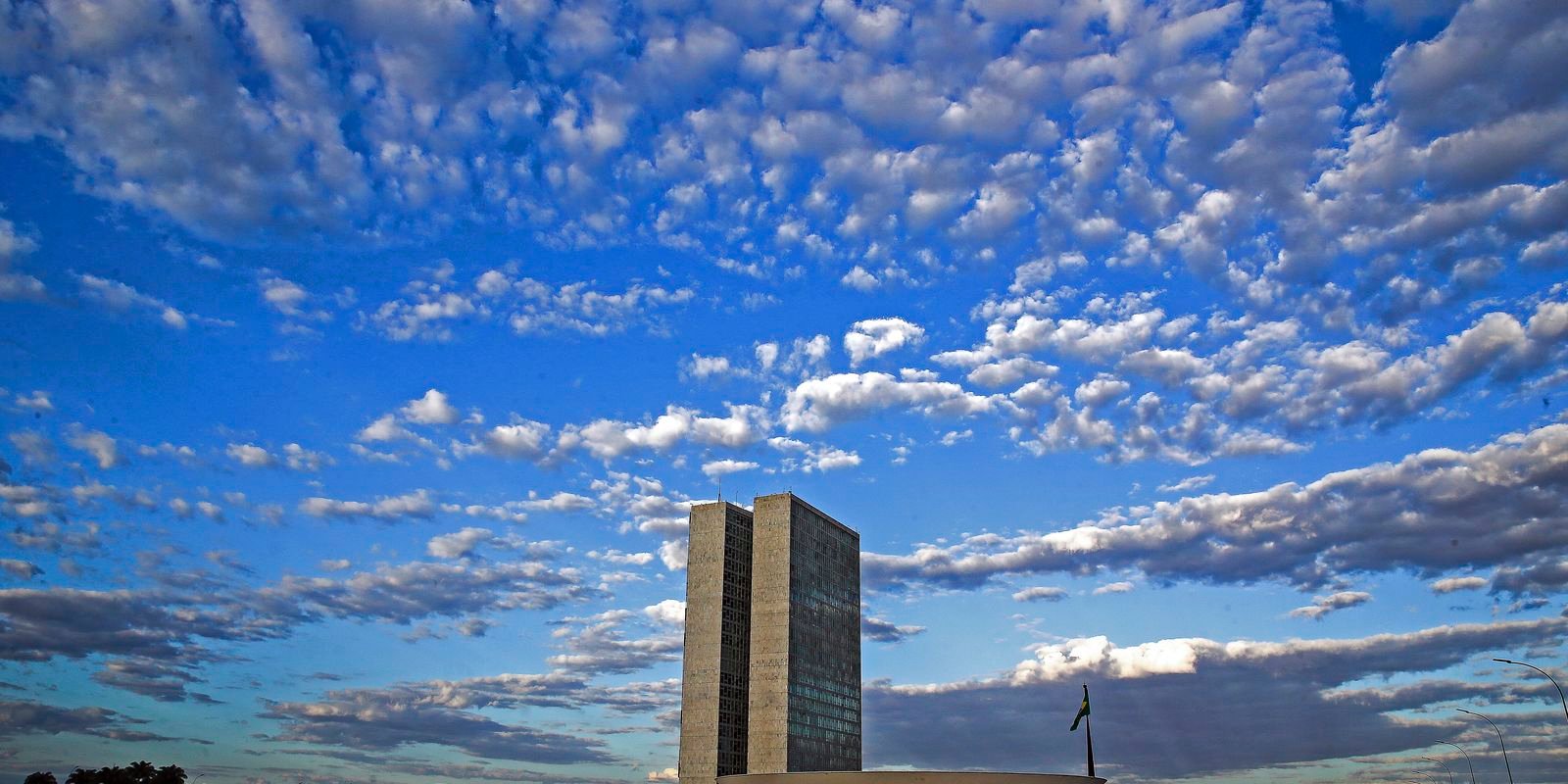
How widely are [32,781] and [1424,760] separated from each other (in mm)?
196539

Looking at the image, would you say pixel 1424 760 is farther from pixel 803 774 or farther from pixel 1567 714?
pixel 803 774

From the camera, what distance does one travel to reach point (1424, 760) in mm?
160625

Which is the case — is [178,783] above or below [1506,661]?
below

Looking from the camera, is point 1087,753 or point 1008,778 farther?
point 1008,778

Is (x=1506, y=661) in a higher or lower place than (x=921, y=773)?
higher

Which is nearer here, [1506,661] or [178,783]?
[1506,661]

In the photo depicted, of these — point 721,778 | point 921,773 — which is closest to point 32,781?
point 721,778

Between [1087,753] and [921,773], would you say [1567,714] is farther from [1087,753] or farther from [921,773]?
[921,773]

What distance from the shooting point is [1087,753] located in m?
144

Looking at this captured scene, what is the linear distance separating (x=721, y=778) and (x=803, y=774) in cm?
2229

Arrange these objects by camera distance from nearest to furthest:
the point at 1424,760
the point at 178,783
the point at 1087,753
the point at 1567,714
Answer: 1. the point at 1567,714
2. the point at 1087,753
3. the point at 1424,760
4. the point at 178,783

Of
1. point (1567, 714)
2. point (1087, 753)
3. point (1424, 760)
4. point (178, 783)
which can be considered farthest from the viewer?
point (178, 783)

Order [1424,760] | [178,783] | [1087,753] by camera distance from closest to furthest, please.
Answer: [1087,753]
[1424,760]
[178,783]

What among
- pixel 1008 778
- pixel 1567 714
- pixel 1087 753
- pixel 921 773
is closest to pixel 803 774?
pixel 921 773
